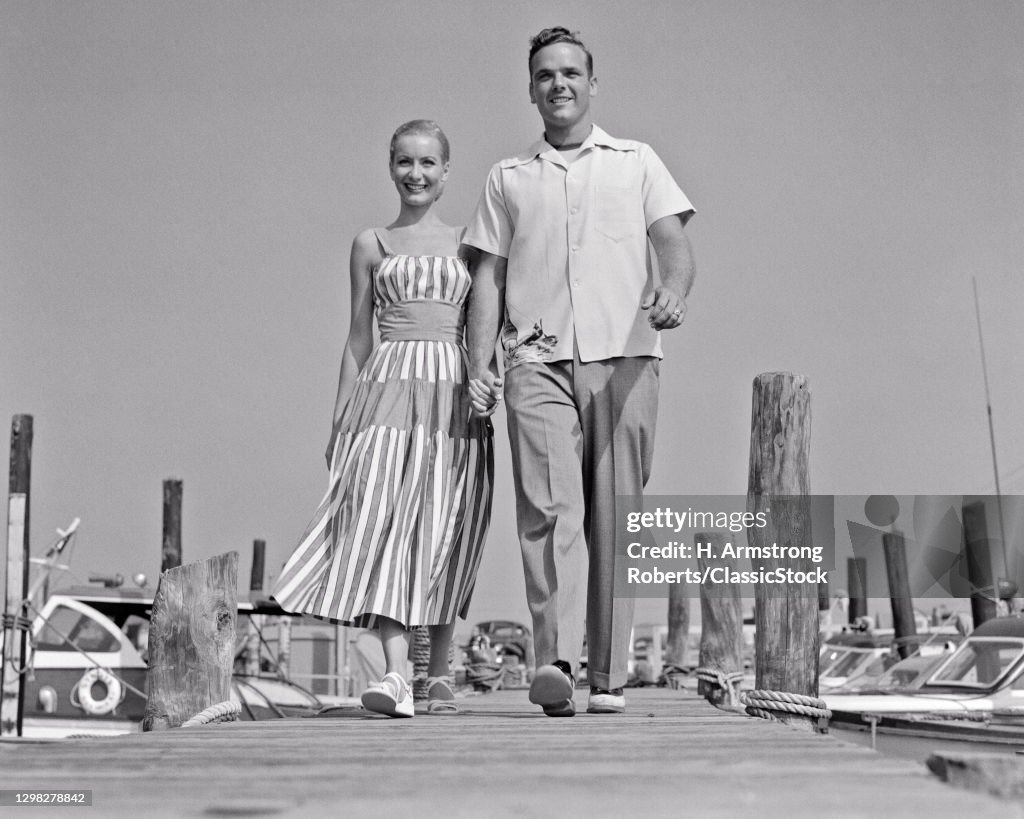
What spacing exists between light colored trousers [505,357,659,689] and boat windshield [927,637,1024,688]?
764 centimetres

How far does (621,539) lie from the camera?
4.53m

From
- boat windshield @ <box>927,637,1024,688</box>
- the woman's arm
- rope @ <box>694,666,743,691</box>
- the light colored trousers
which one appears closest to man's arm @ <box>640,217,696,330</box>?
the light colored trousers

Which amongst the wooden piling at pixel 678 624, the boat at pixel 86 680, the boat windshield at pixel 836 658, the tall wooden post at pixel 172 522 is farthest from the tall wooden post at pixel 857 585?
the wooden piling at pixel 678 624

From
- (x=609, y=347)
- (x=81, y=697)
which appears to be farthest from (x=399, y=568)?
(x=81, y=697)

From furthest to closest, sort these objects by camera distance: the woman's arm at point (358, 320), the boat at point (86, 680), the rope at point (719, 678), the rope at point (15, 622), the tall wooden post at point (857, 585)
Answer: the tall wooden post at point (857, 585), the boat at point (86, 680), the rope at point (15, 622), the rope at point (719, 678), the woman's arm at point (358, 320)

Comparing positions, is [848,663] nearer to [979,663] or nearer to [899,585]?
[899,585]

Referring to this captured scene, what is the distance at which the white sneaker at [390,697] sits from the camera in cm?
441

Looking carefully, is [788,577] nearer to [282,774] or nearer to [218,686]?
[218,686]

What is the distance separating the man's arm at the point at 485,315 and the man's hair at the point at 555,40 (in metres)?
0.67

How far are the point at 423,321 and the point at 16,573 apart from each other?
1284 cm

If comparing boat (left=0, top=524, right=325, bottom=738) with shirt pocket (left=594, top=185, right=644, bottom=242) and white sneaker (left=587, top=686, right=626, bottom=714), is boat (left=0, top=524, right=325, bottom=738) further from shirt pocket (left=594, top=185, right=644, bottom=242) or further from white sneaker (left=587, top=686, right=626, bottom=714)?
shirt pocket (left=594, top=185, right=644, bottom=242)

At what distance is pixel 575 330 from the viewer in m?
4.55

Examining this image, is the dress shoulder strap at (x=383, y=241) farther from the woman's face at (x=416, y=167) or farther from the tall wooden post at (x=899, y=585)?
the tall wooden post at (x=899, y=585)

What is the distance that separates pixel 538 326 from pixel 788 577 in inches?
66.4
